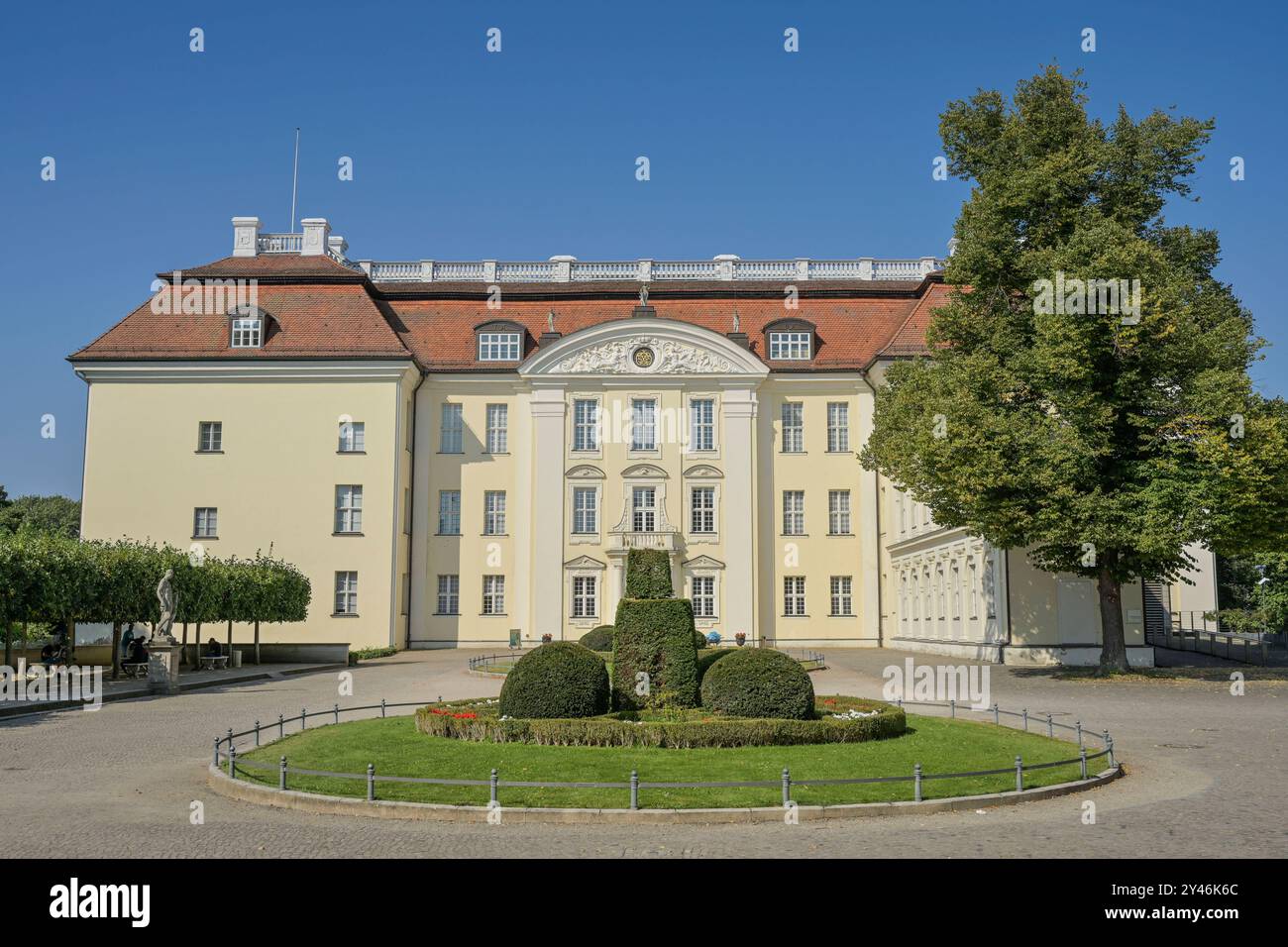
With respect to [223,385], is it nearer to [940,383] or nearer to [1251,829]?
[940,383]

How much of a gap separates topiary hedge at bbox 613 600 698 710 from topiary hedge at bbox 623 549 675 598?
24.1 inches

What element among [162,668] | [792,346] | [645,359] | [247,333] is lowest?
[162,668]

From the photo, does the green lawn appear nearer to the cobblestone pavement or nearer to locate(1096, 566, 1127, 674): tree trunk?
the cobblestone pavement

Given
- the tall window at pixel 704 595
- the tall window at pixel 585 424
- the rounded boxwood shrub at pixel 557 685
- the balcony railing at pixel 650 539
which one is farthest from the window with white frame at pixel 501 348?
the rounded boxwood shrub at pixel 557 685

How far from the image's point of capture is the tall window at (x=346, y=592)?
46781mm

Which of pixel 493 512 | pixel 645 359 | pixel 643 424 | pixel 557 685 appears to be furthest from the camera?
pixel 493 512

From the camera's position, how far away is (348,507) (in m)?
47.7

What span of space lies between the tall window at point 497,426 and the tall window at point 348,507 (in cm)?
636

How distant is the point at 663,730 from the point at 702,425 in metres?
33.8

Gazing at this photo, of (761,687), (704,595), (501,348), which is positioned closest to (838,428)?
(704,595)

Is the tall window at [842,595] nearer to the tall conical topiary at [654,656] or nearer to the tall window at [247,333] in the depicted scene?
the tall window at [247,333]

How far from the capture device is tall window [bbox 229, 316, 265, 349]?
48.2m

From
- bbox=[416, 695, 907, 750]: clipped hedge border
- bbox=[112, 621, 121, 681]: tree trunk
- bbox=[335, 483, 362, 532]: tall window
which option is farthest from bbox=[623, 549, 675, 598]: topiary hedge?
bbox=[335, 483, 362, 532]: tall window

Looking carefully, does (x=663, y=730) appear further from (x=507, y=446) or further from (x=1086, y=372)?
(x=507, y=446)
